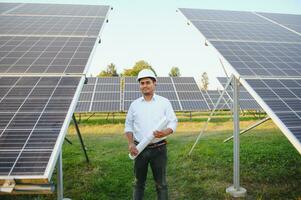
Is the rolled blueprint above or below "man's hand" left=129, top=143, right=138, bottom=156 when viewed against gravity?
above

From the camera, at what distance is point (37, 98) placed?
569cm

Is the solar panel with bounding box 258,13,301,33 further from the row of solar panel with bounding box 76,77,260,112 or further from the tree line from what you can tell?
the tree line

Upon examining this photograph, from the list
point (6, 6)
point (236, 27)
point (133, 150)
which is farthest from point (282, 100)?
point (6, 6)

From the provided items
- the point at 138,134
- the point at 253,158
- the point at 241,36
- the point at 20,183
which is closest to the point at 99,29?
the point at 241,36

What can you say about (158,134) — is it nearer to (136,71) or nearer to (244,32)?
(244,32)

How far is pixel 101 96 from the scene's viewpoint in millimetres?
20172

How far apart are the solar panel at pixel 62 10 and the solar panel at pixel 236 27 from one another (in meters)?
3.21

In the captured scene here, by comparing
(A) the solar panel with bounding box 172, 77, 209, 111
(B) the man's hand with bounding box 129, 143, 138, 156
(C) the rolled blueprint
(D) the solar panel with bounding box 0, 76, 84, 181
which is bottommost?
(A) the solar panel with bounding box 172, 77, 209, 111

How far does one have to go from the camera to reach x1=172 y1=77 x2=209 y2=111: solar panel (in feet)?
62.7

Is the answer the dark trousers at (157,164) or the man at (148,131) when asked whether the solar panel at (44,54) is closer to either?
the man at (148,131)

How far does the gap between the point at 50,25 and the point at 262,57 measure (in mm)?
6276

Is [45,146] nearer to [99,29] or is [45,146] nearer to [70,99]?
[70,99]

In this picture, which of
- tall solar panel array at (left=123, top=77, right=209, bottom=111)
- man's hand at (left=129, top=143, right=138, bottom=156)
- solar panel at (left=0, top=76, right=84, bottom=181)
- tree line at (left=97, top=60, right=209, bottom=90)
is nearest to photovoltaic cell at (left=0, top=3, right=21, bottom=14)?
tall solar panel array at (left=123, top=77, right=209, bottom=111)

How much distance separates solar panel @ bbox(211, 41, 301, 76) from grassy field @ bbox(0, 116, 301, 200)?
253 cm
